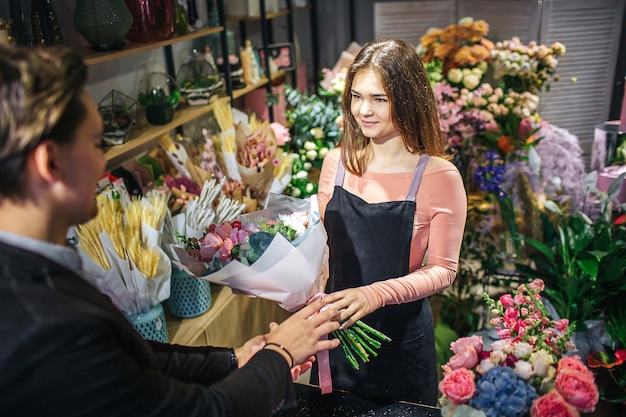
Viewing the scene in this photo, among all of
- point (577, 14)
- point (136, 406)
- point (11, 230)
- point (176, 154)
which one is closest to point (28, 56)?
point (11, 230)

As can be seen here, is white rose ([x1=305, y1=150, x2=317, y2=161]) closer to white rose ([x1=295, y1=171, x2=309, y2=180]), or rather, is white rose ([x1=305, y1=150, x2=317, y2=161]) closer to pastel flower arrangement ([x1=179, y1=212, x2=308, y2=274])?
white rose ([x1=295, y1=171, x2=309, y2=180])

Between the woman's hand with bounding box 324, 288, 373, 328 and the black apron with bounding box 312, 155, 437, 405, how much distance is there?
0.29 metres

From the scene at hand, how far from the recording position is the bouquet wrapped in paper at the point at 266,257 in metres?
1.35

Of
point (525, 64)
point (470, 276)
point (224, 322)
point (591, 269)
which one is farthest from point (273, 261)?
point (525, 64)

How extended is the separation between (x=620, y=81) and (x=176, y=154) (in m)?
3.19

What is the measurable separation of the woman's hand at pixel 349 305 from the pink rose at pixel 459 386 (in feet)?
1.26

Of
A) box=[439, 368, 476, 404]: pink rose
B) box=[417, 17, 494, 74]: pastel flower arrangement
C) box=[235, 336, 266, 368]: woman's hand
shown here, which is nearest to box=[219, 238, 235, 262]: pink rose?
box=[235, 336, 266, 368]: woman's hand

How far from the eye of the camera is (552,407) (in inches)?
35.9

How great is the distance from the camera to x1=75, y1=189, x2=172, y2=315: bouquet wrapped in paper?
163cm

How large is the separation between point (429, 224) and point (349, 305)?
41cm

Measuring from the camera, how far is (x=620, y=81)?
12.8 ft

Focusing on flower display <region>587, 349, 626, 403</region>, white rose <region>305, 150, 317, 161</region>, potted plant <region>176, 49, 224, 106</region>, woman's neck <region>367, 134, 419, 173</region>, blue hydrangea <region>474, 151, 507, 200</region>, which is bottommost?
flower display <region>587, 349, 626, 403</region>

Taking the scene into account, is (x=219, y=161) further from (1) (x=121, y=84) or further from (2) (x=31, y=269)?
(2) (x=31, y=269)

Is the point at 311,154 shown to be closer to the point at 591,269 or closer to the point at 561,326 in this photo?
the point at 591,269
